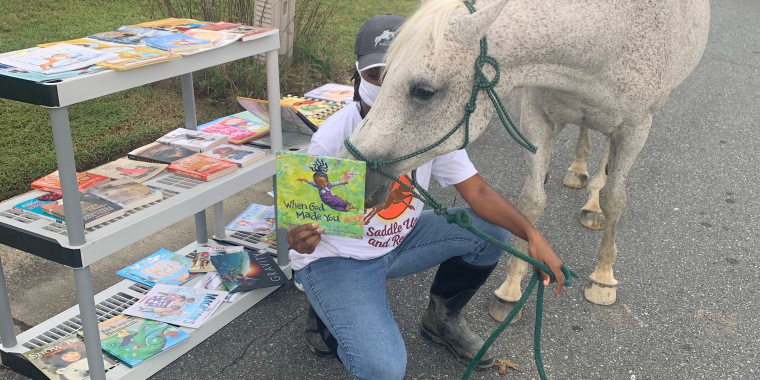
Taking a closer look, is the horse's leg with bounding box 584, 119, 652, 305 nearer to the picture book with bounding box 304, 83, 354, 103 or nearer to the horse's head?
the horse's head

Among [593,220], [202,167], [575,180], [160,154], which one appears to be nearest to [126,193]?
[202,167]

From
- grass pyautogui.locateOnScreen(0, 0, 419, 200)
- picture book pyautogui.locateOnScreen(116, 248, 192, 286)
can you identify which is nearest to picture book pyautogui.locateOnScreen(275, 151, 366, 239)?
picture book pyautogui.locateOnScreen(116, 248, 192, 286)

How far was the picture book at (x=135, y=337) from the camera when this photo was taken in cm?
241

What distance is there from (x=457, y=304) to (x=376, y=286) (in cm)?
46

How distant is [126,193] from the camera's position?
7.91 feet

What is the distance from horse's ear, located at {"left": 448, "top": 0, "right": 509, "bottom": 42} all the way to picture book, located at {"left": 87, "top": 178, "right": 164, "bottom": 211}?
52.3 inches

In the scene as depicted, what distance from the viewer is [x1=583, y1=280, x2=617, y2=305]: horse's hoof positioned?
3.09m

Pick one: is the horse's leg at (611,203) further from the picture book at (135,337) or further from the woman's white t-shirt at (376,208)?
the picture book at (135,337)

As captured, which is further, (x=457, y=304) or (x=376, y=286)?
(x=457, y=304)

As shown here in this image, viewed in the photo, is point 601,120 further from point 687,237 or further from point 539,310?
point 687,237

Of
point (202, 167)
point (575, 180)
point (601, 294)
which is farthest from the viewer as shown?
point (575, 180)

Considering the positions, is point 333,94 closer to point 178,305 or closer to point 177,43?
point 177,43

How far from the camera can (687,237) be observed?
12.3 feet

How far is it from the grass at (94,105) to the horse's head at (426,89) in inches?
69.2
